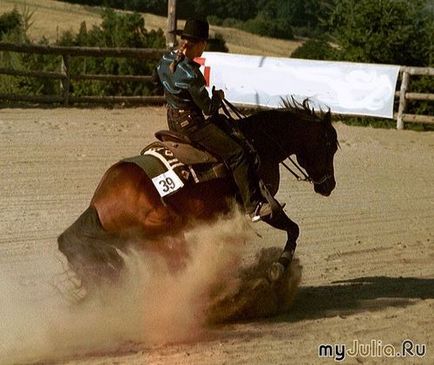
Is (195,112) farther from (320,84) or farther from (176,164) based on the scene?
(320,84)

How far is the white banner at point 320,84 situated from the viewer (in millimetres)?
19109

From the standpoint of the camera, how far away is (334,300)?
25.0 ft

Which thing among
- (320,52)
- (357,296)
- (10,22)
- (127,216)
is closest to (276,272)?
(357,296)

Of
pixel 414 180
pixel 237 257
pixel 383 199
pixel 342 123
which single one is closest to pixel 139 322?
pixel 237 257

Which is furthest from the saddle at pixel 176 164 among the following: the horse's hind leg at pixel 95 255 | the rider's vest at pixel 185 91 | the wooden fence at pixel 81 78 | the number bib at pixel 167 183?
the wooden fence at pixel 81 78

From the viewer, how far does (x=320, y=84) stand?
1930 cm

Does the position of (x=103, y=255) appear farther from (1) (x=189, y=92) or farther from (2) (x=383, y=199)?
(2) (x=383, y=199)

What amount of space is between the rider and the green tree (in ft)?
50.6

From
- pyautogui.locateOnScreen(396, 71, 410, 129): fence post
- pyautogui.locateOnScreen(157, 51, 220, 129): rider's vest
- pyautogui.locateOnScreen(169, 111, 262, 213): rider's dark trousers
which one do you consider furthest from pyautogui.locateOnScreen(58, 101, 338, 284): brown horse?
pyautogui.locateOnScreen(396, 71, 410, 129): fence post

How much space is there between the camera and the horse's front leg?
706 centimetres

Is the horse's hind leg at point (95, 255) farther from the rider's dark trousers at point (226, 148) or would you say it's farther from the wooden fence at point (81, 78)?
the wooden fence at point (81, 78)

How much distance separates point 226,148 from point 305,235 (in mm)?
3343

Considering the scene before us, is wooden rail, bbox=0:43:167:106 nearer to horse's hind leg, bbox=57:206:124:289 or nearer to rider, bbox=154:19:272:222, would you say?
rider, bbox=154:19:272:222

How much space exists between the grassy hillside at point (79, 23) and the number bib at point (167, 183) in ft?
105
